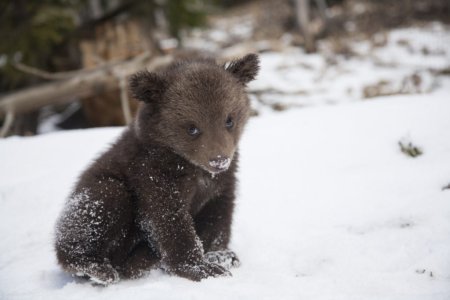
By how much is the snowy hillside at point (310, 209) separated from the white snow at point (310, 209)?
0.04 ft

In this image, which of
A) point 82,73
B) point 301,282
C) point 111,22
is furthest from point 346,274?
point 111,22

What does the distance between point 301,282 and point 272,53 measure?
35.4ft

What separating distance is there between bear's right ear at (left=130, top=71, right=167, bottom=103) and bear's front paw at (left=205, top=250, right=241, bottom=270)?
1.29 metres

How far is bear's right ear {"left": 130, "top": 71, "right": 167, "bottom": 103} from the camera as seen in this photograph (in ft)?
10.1

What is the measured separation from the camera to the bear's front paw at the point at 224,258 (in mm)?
3266

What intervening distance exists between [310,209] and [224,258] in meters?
1.00

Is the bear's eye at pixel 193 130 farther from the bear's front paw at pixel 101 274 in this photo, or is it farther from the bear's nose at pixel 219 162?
the bear's front paw at pixel 101 274

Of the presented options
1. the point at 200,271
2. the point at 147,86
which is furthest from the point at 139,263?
the point at 147,86

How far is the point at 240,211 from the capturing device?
162 inches

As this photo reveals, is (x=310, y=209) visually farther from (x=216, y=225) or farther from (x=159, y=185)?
(x=159, y=185)

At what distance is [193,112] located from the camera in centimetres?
310

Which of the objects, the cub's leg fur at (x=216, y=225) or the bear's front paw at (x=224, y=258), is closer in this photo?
the bear's front paw at (x=224, y=258)

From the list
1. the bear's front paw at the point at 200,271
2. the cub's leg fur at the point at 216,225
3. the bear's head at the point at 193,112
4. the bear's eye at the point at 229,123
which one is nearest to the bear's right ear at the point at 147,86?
the bear's head at the point at 193,112

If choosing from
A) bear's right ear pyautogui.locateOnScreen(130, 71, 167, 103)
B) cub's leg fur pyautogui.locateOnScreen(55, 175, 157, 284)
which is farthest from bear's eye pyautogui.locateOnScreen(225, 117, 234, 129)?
cub's leg fur pyautogui.locateOnScreen(55, 175, 157, 284)
